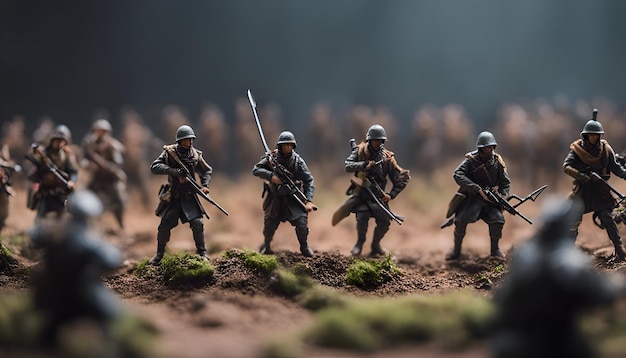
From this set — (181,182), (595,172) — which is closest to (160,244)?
(181,182)

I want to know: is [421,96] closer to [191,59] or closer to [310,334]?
[191,59]

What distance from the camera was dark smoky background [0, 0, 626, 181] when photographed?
21.7 m

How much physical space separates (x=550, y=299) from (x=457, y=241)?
543cm

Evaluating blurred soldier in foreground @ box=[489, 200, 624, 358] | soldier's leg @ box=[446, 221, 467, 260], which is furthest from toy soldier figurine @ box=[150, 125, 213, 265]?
blurred soldier in foreground @ box=[489, 200, 624, 358]

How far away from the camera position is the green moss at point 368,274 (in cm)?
880

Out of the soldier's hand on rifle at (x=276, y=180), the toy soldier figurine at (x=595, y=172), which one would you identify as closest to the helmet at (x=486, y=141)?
the toy soldier figurine at (x=595, y=172)

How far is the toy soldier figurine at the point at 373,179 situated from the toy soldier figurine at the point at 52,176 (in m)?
4.91

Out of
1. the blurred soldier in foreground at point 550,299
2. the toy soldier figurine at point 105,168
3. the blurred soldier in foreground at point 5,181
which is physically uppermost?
the toy soldier figurine at point 105,168

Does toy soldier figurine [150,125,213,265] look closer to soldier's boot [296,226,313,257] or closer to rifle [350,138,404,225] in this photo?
soldier's boot [296,226,313,257]

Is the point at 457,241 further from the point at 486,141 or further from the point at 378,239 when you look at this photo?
the point at 486,141

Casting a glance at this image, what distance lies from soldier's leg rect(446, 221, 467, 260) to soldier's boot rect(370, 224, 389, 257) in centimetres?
121

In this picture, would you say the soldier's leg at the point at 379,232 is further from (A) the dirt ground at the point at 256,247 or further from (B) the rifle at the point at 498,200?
(B) the rifle at the point at 498,200

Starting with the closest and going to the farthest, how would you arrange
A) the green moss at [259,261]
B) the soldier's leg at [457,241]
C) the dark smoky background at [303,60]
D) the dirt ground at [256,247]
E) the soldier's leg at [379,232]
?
the dirt ground at [256,247], the green moss at [259,261], the soldier's leg at [379,232], the soldier's leg at [457,241], the dark smoky background at [303,60]

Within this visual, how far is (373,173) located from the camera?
9.49 m
